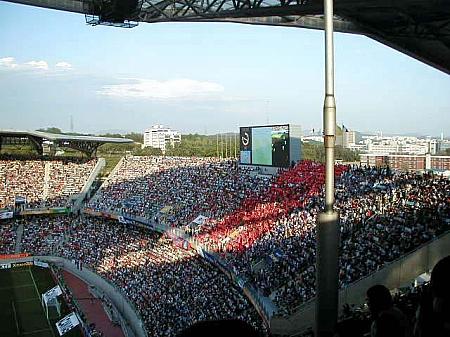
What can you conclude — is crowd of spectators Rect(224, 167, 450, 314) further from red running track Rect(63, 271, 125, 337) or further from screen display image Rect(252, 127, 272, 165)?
screen display image Rect(252, 127, 272, 165)

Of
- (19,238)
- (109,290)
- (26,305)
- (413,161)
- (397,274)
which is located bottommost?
(26,305)

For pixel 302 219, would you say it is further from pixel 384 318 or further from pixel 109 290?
pixel 384 318

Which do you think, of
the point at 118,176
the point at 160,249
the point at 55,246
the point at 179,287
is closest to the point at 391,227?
the point at 179,287

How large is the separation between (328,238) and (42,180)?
40956mm

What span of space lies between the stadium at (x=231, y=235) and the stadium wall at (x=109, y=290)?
0.11 metres

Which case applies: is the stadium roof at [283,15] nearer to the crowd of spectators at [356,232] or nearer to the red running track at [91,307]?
the crowd of spectators at [356,232]

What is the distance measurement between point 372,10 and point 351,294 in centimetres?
743

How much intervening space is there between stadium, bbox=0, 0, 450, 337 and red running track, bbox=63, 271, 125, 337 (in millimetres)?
100

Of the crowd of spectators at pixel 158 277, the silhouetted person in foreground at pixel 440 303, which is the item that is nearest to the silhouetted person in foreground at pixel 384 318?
the silhouetted person in foreground at pixel 440 303

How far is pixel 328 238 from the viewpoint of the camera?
447cm

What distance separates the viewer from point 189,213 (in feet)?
98.3

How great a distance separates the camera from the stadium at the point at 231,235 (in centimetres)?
461

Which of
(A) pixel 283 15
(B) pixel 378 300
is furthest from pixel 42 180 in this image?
(B) pixel 378 300

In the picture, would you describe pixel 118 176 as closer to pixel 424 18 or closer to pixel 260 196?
pixel 260 196
